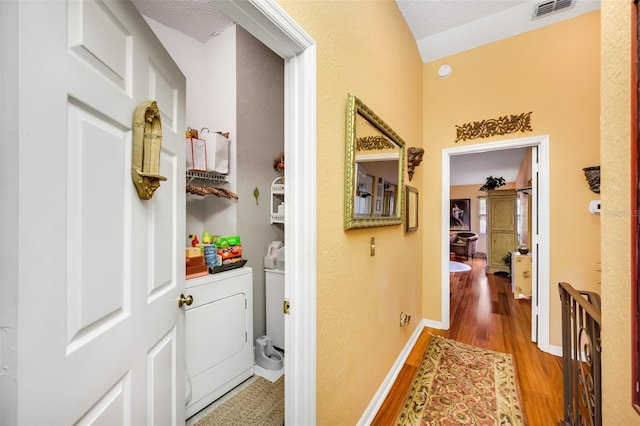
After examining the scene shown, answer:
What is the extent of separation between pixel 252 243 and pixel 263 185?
60 centimetres

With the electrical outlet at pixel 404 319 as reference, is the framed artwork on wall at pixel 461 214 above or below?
above

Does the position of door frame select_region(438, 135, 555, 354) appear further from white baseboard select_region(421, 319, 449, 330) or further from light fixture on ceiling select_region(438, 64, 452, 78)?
light fixture on ceiling select_region(438, 64, 452, 78)

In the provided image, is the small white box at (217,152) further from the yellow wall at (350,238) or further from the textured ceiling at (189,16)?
the yellow wall at (350,238)

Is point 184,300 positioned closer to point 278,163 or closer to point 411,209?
point 278,163

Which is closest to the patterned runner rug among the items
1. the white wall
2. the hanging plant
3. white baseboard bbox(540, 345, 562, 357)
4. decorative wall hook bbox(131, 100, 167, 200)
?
the white wall

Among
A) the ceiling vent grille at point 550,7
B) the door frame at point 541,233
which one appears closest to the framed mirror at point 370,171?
the door frame at point 541,233

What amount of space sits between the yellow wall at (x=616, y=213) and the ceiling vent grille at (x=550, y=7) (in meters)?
2.15

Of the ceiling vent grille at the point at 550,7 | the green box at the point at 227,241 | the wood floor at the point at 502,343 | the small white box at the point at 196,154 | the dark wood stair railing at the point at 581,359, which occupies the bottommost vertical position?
the wood floor at the point at 502,343

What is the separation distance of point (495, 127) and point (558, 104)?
0.54m

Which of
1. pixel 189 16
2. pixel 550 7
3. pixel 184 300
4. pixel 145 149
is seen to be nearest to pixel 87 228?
pixel 145 149

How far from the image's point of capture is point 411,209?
2.58 meters

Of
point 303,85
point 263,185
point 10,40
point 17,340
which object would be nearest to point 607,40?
point 303,85

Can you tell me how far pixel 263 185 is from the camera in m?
2.53

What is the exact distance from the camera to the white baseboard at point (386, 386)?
5.26ft
